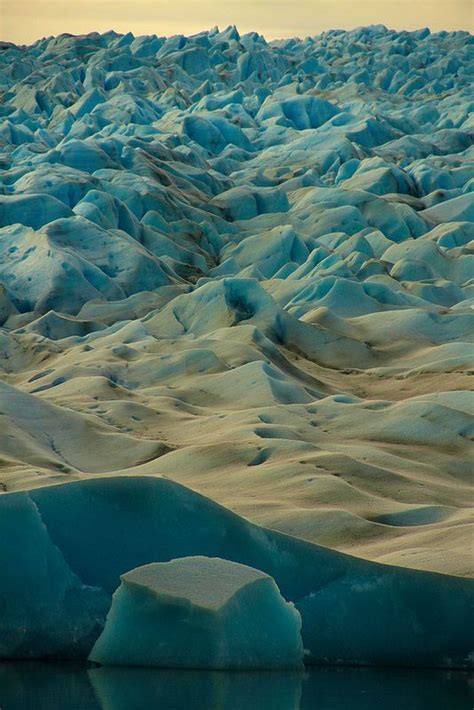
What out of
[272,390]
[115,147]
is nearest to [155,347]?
[272,390]

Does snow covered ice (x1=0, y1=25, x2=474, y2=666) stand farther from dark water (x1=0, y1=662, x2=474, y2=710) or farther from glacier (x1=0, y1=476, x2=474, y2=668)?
dark water (x1=0, y1=662, x2=474, y2=710)

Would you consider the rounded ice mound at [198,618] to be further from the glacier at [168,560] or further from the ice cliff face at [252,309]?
the ice cliff face at [252,309]

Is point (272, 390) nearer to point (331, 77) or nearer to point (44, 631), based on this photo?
point (44, 631)

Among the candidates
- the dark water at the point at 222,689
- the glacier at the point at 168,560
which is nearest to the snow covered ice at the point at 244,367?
the glacier at the point at 168,560

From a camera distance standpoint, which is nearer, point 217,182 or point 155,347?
point 155,347

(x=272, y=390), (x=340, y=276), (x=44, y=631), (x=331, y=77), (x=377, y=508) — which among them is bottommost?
(x=331, y=77)

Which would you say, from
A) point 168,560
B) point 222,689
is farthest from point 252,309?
point 222,689

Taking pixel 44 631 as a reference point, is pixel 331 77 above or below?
below
